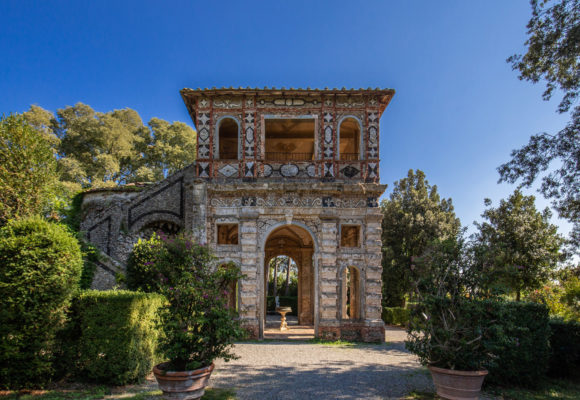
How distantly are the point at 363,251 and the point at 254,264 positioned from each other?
469cm

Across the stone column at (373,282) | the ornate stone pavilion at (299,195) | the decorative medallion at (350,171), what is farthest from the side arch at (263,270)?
the decorative medallion at (350,171)

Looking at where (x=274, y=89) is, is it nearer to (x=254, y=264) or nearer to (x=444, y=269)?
(x=254, y=264)

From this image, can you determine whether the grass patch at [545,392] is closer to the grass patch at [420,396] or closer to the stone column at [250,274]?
the grass patch at [420,396]

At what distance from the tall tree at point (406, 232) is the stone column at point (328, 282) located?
1012 centimetres

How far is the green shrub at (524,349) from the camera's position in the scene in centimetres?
859

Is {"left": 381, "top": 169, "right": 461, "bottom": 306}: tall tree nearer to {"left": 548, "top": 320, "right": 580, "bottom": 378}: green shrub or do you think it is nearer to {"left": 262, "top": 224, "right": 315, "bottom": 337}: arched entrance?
{"left": 262, "top": 224, "right": 315, "bottom": 337}: arched entrance

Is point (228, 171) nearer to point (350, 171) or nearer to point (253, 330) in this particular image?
point (350, 171)

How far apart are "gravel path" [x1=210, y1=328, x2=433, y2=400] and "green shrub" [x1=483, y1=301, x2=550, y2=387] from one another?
1892mm

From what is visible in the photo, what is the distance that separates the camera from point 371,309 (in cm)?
1444

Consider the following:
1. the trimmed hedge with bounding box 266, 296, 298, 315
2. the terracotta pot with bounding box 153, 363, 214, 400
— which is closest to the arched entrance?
the trimmed hedge with bounding box 266, 296, 298, 315

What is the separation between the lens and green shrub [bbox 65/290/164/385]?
8.10 metres

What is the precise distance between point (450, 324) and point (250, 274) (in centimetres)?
863

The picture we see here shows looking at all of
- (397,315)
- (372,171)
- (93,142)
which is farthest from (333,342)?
(93,142)

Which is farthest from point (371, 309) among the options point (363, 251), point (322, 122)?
point (322, 122)
